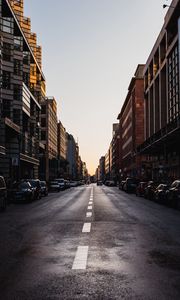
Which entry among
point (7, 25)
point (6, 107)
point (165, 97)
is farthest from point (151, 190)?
point (165, 97)

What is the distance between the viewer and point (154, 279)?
19.1ft

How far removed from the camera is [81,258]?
745 cm

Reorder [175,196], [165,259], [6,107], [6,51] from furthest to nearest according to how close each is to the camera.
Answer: [6,51], [6,107], [175,196], [165,259]

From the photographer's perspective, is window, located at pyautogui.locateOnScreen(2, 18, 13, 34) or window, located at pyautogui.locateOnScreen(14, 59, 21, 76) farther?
window, located at pyautogui.locateOnScreen(14, 59, 21, 76)

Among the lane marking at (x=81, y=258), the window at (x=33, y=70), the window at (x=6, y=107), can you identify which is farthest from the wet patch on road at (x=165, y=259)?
the window at (x=33, y=70)

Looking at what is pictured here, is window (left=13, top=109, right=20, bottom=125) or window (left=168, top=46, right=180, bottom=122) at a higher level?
window (left=168, top=46, right=180, bottom=122)

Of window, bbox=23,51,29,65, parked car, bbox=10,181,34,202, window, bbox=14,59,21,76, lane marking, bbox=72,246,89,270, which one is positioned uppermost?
window, bbox=23,51,29,65

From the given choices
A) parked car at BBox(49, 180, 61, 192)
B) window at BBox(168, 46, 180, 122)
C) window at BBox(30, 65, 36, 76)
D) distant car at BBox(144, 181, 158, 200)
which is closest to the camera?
distant car at BBox(144, 181, 158, 200)

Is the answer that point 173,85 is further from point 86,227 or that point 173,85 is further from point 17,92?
point 86,227

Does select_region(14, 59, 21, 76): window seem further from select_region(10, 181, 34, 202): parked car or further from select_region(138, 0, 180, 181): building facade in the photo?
select_region(10, 181, 34, 202): parked car

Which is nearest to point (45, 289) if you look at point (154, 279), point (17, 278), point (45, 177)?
point (17, 278)

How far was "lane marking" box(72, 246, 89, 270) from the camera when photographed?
6685 mm

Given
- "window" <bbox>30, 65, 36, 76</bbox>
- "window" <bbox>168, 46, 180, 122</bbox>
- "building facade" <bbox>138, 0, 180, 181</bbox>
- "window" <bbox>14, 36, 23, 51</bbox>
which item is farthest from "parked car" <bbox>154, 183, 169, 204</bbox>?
"window" <bbox>30, 65, 36, 76</bbox>

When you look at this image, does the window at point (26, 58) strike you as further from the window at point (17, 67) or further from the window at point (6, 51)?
the window at point (6, 51)
